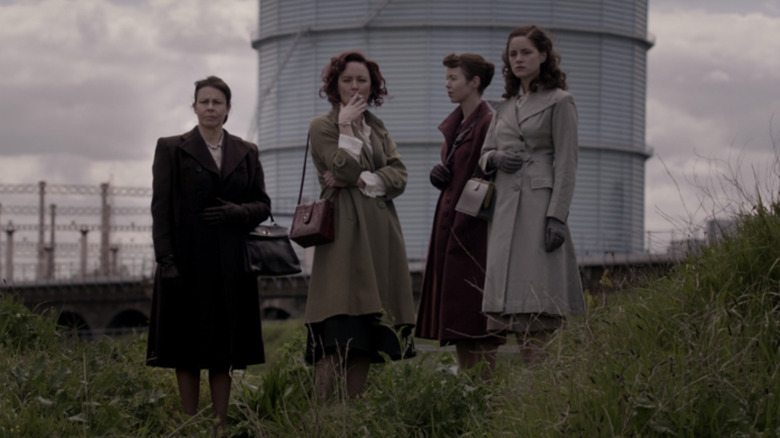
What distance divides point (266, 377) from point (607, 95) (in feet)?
101

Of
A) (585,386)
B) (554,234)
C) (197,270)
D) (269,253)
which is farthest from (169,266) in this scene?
(585,386)

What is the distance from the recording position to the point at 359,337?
5984 mm

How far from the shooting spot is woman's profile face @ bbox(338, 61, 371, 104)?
6.21 metres

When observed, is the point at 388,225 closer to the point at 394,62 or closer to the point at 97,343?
the point at 97,343

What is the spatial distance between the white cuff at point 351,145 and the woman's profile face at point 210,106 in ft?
1.75

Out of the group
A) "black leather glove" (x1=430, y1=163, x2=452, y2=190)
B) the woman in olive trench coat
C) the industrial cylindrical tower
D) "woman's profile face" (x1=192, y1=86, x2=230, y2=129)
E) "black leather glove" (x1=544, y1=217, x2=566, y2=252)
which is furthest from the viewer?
the industrial cylindrical tower

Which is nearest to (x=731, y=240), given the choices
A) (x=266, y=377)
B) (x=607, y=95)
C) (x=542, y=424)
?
(x=542, y=424)

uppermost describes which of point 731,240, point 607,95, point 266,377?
point 607,95

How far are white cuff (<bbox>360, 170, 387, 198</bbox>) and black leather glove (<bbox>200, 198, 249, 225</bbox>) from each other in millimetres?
523

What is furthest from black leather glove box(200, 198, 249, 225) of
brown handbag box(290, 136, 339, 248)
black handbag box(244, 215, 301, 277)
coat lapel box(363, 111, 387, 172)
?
coat lapel box(363, 111, 387, 172)

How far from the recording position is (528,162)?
5918 millimetres

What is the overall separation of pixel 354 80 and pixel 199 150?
0.73 m

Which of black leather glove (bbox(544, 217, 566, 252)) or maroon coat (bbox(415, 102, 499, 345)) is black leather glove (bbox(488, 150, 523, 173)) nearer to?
black leather glove (bbox(544, 217, 566, 252))

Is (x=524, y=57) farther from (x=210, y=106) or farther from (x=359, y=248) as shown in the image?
(x=210, y=106)
